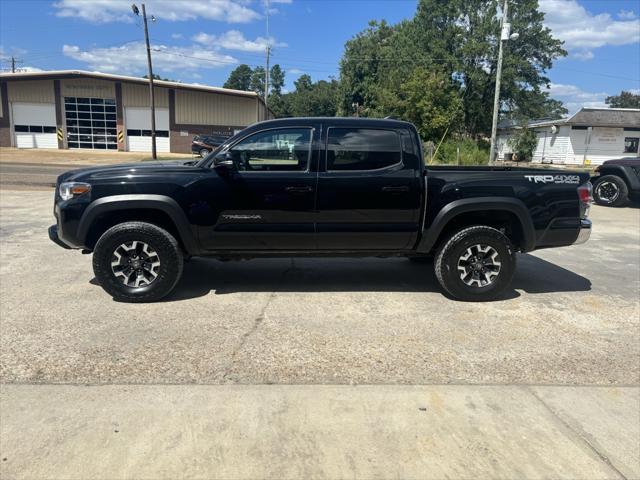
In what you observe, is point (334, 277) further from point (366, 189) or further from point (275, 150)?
point (275, 150)

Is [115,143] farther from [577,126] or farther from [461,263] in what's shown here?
[461,263]

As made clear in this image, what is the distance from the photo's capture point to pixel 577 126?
40.3 meters

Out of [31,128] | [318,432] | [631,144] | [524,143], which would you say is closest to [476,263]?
[318,432]

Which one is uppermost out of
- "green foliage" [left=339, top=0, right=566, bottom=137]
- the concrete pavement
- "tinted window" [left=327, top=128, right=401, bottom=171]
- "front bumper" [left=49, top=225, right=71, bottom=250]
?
"green foliage" [left=339, top=0, right=566, bottom=137]

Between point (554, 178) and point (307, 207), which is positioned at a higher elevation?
point (554, 178)

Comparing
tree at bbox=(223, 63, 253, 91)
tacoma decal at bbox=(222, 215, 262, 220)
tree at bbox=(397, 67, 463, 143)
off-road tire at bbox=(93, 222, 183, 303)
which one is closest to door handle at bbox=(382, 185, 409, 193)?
tacoma decal at bbox=(222, 215, 262, 220)

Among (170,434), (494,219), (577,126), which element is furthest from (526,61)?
(170,434)

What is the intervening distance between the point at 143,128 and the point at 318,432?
42.8m

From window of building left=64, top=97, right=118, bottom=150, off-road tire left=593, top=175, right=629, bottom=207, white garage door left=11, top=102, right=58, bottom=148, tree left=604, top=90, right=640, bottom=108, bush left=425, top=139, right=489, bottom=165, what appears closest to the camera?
off-road tire left=593, top=175, right=629, bottom=207

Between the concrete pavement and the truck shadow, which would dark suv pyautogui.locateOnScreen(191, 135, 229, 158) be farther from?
the concrete pavement

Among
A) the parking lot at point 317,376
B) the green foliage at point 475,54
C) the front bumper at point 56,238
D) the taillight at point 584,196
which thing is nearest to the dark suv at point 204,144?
the green foliage at point 475,54

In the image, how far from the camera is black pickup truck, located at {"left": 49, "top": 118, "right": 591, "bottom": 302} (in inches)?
199

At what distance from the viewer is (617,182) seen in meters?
13.7

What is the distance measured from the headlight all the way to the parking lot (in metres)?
1.08
